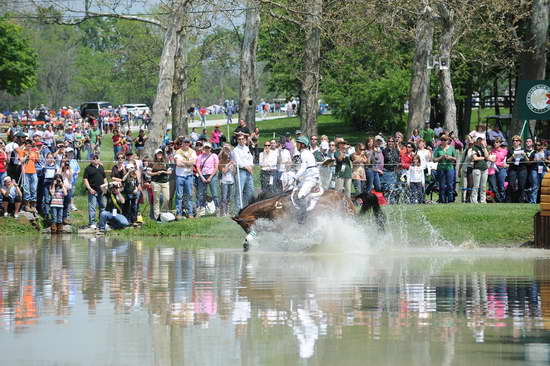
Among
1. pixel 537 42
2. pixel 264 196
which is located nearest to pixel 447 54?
pixel 537 42

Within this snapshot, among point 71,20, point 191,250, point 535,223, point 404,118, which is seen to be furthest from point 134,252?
point 404,118

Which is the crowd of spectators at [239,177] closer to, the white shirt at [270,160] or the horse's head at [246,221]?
the white shirt at [270,160]

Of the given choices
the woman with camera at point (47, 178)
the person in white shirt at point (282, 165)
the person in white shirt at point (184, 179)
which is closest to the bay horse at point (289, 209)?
the person in white shirt at point (282, 165)

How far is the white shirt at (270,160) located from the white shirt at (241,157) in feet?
1.41

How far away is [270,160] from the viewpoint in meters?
28.4

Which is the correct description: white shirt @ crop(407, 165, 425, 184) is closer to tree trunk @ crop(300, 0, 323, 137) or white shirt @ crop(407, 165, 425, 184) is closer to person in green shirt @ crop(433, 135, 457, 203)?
person in green shirt @ crop(433, 135, 457, 203)

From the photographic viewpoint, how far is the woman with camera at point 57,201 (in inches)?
1104

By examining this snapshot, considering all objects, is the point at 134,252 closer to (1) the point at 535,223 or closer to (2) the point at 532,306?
(1) the point at 535,223

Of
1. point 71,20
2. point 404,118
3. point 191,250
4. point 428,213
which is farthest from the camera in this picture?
point 404,118

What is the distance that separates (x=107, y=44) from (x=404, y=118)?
109 meters

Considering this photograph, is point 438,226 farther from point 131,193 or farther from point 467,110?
point 467,110

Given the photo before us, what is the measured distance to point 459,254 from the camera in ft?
70.1

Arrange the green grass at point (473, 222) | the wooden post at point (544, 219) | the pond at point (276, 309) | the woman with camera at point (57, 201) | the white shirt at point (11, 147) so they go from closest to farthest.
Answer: the pond at point (276, 309) < the wooden post at point (544, 219) < the green grass at point (473, 222) < the woman with camera at point (57, 201) < the white shirt at point (11, 147)

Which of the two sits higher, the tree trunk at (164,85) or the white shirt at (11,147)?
the tree trunk at (164,85)
